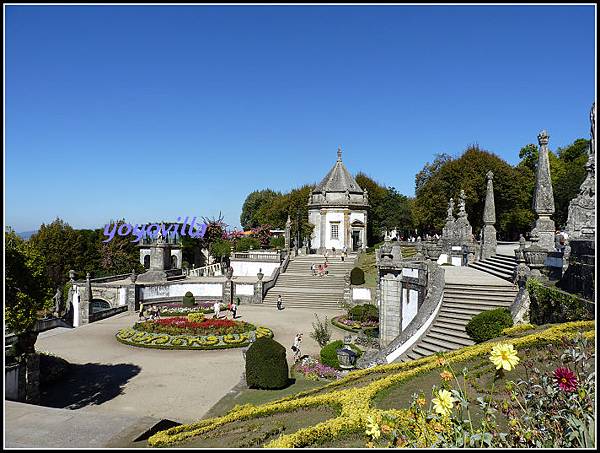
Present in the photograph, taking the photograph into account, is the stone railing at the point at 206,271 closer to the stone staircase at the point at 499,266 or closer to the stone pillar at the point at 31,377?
the stone staircase at the point at 499,266

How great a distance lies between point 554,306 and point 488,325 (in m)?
1.73

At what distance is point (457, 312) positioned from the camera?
50.5ft

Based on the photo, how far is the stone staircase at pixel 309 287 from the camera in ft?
120

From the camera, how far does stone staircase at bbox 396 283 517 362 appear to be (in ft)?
46.0

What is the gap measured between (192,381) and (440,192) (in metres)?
40.4

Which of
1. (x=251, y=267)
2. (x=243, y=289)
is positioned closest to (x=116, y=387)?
(x=243, y=289)

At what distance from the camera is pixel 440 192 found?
51.6 metres

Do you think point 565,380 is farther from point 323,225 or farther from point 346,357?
point 323,225

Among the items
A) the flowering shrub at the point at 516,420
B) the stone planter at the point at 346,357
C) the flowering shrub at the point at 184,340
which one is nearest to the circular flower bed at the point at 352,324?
the flowering shrub at the point at 184,340

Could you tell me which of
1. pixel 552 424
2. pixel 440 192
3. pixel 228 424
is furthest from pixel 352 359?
pixel 440 192

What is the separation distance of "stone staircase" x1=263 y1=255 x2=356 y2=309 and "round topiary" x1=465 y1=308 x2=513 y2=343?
2257 cm

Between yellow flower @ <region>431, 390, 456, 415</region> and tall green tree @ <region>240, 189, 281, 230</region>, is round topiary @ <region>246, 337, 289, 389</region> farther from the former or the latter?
tall green tree @ <region>240, 189, 281, 230</region>

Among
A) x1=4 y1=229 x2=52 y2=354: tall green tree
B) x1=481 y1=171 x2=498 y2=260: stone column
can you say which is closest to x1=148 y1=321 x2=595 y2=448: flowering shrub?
x1=4 y1=229 x2=52 y2=354: tall green tree

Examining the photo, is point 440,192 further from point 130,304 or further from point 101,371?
point 101,371
